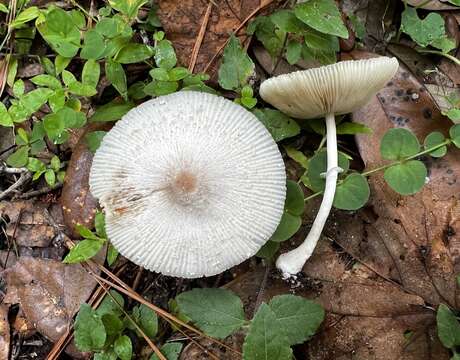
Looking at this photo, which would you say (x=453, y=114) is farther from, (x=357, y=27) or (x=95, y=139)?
(x=95, y=139)

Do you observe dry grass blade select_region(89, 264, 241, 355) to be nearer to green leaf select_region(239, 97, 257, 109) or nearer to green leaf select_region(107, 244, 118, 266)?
green leaf select_region(107, 244, 118, 266)

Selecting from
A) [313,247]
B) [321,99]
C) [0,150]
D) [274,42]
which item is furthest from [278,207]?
[0,150]

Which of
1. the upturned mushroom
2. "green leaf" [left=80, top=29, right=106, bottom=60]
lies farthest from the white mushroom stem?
"green leaf" [left=80, top=29, right=106, bottom=60]

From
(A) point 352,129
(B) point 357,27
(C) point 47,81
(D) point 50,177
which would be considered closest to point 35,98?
(C) point 47,81

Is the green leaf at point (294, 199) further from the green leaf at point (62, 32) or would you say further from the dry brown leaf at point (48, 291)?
the green leaf at point (62, 32)

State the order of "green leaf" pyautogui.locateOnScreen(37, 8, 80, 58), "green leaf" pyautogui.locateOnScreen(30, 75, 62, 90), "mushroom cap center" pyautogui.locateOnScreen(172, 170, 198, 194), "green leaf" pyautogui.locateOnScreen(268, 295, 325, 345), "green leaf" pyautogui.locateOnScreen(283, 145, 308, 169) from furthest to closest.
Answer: "green leaf" pyautogui.locateOnScreen(283, 145, 308, 169)
"green leaf" pyautogui.locateOnScreen(30, 75, 62, 90)
"green leaf" pyautogui.locateOnScreen(37, 8, 80, 58)
"green leaf" pyautogui.locateOnScreen(268, 295, 325, 345)
"mushroom cap center" pyautogui.locateOnScreen(172, 170, 198, 194)

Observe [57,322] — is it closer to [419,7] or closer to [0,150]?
[0,150]

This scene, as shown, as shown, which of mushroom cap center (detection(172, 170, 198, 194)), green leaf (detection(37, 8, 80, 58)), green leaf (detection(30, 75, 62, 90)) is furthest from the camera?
green leaf (detection(30, 75, 62, 90))

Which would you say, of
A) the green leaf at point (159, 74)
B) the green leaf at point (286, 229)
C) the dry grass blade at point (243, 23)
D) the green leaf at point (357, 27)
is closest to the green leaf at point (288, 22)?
the dry grass blade at point (243, 23)
